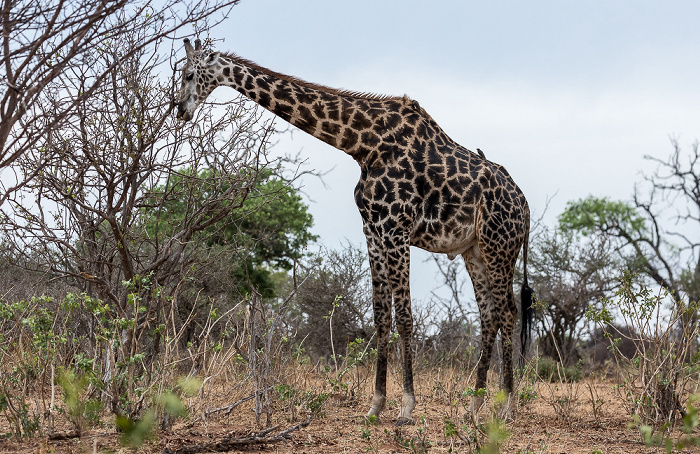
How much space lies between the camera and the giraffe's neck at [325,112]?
7.25 meters

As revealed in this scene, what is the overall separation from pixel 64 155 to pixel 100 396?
2.07 metres

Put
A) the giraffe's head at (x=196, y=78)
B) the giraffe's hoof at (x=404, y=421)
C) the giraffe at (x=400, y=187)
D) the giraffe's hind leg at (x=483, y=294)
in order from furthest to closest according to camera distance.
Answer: the giraffe's hind leg at (x=483, y=294), the giraffe's head at (x=196, y=78), the giraffe at (x=400, y=187), the giraffe's hoof at (x=404, y=421)

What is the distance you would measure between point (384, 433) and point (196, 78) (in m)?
3.78

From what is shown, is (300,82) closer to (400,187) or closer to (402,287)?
(400,187)

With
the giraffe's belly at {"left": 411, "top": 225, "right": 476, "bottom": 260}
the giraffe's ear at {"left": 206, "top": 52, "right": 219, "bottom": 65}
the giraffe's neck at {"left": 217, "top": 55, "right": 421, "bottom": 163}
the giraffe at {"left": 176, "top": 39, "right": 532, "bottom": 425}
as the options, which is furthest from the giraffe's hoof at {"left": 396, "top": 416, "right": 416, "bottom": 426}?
the giraffe's ear at {"left": 206, "top": 52, "right": 219, "bottom": 65}

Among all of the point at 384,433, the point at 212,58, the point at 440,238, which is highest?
the point at 212,58

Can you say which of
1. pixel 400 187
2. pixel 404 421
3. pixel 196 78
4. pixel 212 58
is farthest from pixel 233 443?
pixel 212 58

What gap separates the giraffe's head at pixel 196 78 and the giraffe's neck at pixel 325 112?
90mm

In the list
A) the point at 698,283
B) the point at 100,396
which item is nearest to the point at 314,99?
the point at 100,396

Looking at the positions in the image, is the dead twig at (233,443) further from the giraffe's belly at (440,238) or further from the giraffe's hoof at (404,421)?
the giraffe's belly at (440,238)

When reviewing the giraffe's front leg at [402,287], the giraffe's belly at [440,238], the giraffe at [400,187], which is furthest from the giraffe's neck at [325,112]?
the giraffe's front leg at [402,287]

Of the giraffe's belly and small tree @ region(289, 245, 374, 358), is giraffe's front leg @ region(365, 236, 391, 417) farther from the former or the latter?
small tree @ region(289, 245, 374, 358)

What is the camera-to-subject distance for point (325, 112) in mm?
7328

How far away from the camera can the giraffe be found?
6.95 metres
